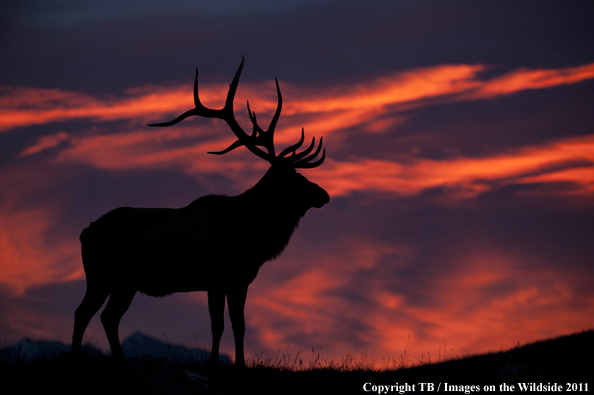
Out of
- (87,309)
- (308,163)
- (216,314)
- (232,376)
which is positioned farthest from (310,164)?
(87,309)

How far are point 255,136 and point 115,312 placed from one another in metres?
4.01

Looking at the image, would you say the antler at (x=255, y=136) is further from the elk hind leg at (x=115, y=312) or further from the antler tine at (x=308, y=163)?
the elk hind leg at (x=115, y=312)

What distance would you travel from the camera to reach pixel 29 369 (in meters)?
8.80

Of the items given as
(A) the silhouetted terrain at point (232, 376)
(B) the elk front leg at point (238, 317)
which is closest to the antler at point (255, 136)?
(B) the elk front leg at point (238, 317)

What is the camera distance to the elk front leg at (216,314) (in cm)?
1012

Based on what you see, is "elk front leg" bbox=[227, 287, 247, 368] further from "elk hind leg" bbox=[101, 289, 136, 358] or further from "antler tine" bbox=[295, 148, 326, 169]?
"antler tine" bbox=[295, 148, 326, 169]

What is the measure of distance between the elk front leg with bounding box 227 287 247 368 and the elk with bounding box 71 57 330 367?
2cm

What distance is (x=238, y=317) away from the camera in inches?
403

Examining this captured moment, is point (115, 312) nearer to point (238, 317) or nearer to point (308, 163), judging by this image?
point (238, 317)

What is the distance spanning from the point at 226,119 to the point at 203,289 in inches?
129

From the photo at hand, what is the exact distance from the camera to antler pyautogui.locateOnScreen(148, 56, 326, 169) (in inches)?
446

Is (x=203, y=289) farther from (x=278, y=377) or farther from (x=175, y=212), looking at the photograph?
(x=278, y=377)

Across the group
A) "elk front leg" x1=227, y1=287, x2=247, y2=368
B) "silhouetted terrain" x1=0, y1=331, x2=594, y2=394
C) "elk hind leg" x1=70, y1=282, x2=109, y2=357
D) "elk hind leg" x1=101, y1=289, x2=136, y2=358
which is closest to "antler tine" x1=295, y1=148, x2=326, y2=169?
"elk front leg" x1=227, y1=287, x2=247, y2=368

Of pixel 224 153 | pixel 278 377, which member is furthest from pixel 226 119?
pixel 278 377
